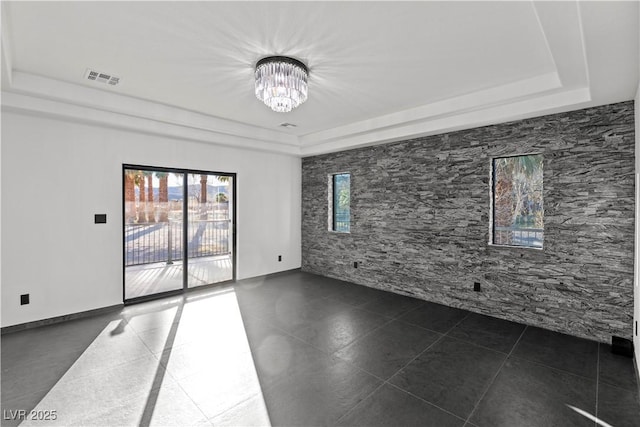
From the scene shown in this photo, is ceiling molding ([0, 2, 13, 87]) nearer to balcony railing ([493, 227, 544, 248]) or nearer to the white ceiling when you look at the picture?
the white ceiling

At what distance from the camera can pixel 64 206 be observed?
152 inches

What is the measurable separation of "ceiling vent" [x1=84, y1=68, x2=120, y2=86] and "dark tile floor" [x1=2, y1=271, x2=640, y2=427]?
2784 mm

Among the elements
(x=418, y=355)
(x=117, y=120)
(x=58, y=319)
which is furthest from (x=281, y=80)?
(x=58, y=319)

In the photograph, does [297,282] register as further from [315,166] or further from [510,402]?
[510,402]

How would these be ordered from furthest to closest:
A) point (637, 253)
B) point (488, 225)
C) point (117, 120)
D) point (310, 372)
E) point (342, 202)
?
point (342, 202), point (488, 225), point (117, 120), point (637, 253), point (310, 372)

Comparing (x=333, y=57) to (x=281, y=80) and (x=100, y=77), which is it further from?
(x=100, y=77)

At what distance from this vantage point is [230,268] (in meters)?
5.84

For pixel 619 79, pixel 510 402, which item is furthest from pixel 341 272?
pixel 619 79

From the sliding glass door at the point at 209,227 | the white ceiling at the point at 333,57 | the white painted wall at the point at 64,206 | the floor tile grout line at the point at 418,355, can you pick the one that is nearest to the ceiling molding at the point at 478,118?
the white ceiling at the point at 333,57

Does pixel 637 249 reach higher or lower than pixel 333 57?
lower

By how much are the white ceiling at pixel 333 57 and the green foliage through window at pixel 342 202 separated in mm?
1788

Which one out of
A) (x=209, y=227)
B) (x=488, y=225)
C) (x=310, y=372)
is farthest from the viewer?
(x=209, y=227)

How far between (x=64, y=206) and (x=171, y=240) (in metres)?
1.53

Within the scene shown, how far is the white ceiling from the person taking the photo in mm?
2090
